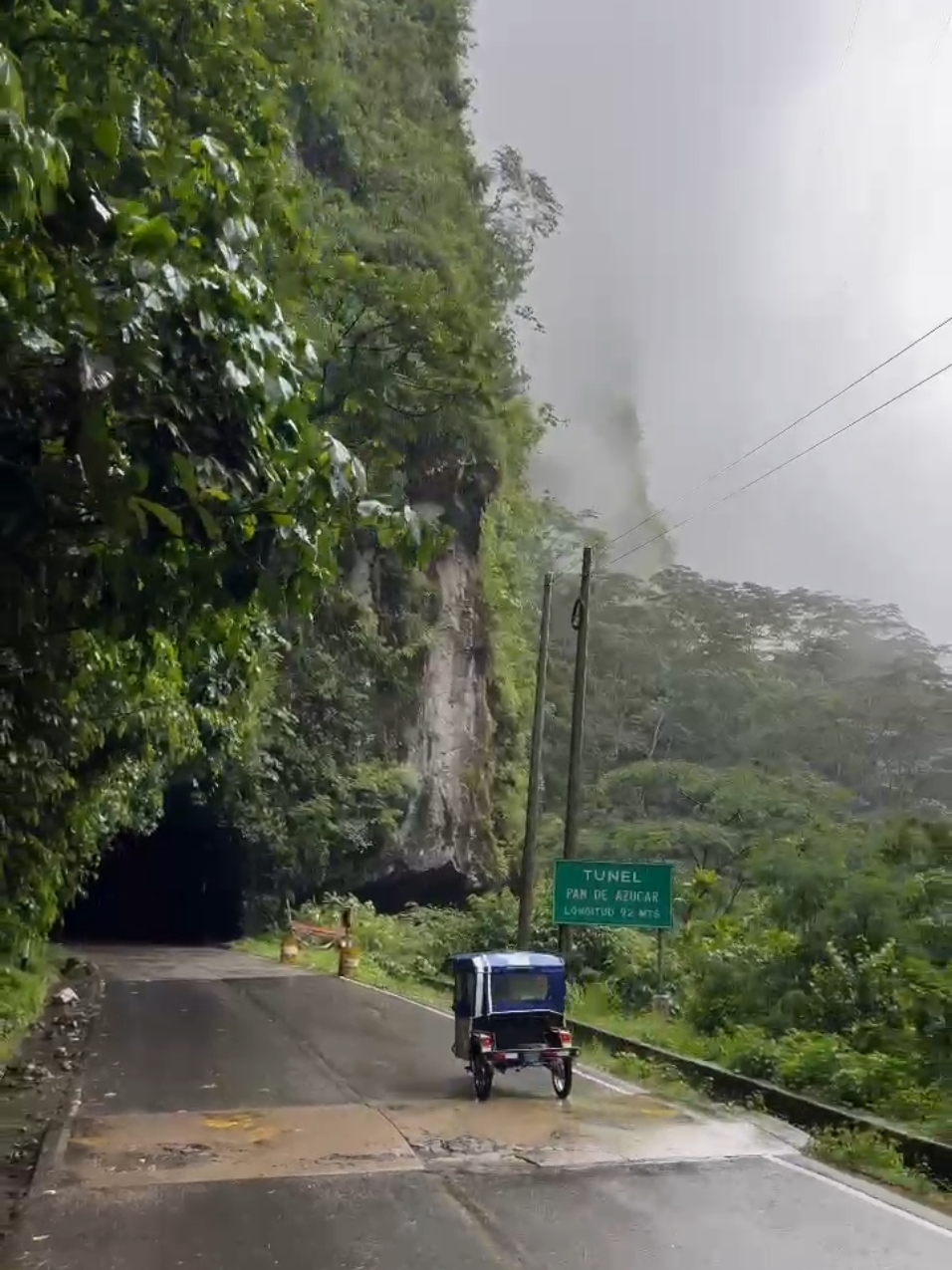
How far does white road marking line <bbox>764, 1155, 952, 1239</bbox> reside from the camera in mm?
7695

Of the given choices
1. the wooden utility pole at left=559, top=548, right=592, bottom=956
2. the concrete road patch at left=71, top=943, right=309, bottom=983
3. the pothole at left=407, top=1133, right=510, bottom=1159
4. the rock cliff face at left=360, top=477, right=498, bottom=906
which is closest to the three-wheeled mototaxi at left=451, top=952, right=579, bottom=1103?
the pothole at left=407, top=1133, right=510, bottom=1159

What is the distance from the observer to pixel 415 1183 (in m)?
8.45

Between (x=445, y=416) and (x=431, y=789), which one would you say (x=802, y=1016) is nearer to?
(x=445, y=416)

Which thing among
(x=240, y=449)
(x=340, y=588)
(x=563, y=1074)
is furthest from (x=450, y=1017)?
(x=240, y=449)

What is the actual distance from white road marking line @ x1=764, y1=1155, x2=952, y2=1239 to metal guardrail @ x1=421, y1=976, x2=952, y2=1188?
717mm

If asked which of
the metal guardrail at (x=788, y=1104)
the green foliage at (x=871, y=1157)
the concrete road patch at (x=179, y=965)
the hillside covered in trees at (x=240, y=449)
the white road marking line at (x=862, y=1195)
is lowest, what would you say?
the white road marking line at (x=862, y=1195)

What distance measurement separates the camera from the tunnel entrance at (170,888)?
34156mm

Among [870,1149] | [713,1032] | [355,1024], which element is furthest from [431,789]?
[870,1149]

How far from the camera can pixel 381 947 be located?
30.2 m

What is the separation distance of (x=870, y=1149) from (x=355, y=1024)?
9.60 metres

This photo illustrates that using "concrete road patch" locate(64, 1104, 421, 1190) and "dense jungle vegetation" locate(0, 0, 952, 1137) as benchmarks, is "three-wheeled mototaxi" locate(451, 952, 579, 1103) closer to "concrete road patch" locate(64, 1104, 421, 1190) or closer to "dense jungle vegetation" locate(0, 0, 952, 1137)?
"concrete road patch" locate(64, 1104, 421, 1190)

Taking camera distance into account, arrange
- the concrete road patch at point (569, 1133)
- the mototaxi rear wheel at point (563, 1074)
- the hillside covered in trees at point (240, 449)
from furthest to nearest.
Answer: the mototaxi rear wheel at point (563, 1074)
the concrete road patch at point (569, 1133)
the hillside covered in trees at point (240, 449)

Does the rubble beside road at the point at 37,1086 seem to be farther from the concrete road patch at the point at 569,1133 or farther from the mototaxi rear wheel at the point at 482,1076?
the mototaxi rear wheel at the point at 482,1076

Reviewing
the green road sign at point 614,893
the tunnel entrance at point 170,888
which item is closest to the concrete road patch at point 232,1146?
the green road sign at point 614,893
